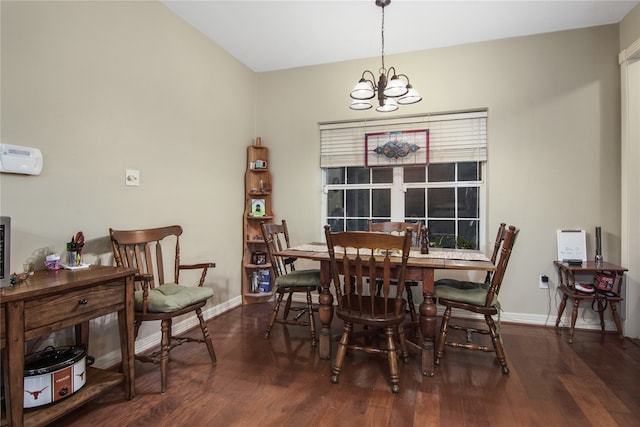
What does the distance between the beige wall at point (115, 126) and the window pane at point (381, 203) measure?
1.58 meters

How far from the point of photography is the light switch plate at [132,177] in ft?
7.72

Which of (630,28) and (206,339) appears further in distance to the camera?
(630,28)

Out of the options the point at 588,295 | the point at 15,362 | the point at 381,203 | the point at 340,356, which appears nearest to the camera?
the point at 15,362

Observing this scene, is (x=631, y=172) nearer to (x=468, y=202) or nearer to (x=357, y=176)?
(x=468, y=202)

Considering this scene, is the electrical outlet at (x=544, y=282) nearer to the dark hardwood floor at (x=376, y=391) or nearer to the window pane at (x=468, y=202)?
the dark hardwood floor at (x=376, y=391)

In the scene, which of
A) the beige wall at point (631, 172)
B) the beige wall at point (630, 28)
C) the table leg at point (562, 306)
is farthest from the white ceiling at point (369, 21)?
the table leg at point (562, 306)

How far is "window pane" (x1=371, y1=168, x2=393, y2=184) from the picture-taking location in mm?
3591

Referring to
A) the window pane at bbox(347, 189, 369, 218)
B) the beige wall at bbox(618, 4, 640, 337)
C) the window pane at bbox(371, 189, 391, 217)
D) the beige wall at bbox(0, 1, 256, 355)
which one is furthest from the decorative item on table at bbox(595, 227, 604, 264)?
the beige wall at bbox(0, 1, 256, 355)

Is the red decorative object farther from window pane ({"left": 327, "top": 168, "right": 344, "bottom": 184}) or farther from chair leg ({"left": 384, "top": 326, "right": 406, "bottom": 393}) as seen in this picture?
chair leg ({"left": 384, "top": 326, "right": 406, "bottom": 393})

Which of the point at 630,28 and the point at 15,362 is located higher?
the point at 630,28

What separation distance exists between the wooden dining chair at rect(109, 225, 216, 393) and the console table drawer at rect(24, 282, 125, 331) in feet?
0.56

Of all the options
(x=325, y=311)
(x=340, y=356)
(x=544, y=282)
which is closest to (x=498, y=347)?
(x=340, y=356)

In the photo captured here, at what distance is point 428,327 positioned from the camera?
2098 mm

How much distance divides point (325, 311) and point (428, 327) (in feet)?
2.24
